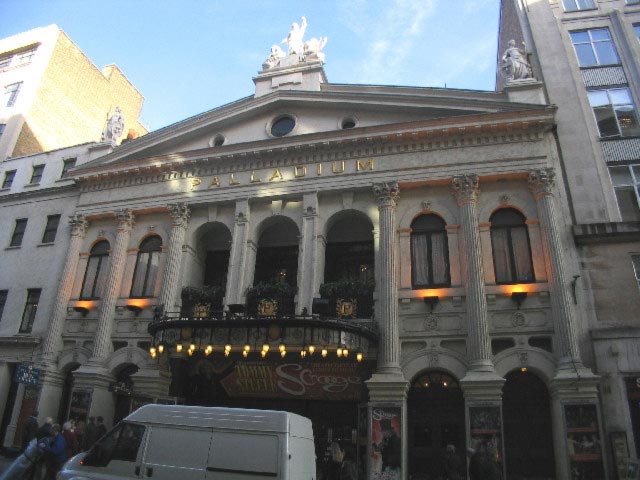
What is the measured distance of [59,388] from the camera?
73.4ft

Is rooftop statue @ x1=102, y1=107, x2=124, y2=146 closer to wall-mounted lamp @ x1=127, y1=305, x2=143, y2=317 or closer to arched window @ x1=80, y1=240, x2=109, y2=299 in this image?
arched window @ x1=80, y1=240, x2=109, y2=299

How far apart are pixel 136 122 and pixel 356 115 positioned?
29.4 m

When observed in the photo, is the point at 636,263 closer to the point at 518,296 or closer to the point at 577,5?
the point at 518,296

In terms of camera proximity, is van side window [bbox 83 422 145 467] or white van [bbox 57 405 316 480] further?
van side window [bbox 83 422 145 467]

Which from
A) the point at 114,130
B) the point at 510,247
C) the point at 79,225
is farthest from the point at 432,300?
the point at 114,130

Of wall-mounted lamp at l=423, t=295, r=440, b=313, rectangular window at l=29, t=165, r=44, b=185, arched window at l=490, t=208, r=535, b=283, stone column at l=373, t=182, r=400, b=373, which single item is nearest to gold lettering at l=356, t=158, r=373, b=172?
stone column at l=373, t=182, r=400, b=373

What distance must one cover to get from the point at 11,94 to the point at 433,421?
122ft

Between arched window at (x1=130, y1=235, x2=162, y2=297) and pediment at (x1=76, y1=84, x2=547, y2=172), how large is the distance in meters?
4.33

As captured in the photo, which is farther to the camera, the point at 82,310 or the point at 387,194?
the point at 82,310

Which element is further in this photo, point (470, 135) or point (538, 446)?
point (470, 135)

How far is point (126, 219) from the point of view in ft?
79.5

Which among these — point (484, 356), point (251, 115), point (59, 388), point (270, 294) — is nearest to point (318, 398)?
point (270, 294)

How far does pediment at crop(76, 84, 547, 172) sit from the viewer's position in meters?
21.2

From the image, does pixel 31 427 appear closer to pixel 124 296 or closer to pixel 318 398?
pixel 124 296
